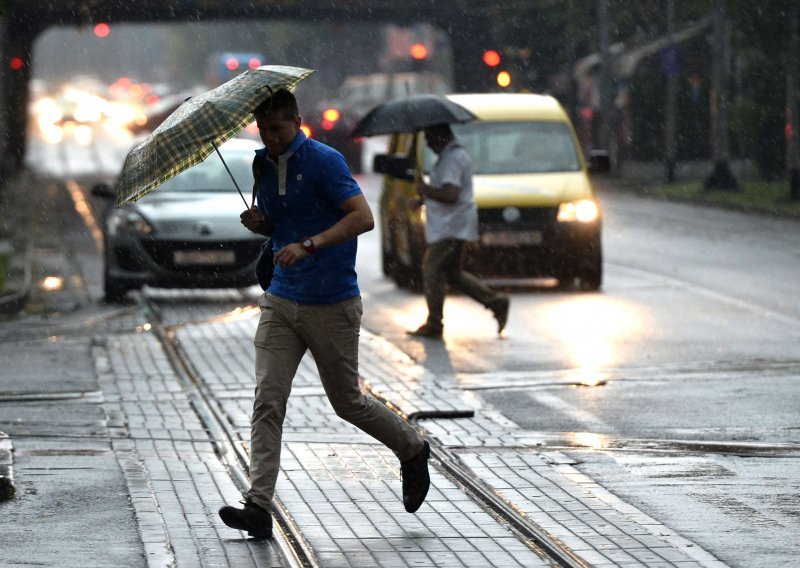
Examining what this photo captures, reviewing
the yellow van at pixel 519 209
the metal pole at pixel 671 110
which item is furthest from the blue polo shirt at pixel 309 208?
the metal pole at pixel 671 110

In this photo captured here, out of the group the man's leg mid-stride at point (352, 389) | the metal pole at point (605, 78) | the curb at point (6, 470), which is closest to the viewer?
the man's leg mid-stride at point (352, 389)

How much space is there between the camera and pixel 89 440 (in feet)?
30.8

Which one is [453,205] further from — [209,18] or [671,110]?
[209,18]

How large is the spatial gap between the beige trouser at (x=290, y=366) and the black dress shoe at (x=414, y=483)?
199 millimetres

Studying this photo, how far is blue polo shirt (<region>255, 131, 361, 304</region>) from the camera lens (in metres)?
7.11

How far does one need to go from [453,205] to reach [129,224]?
4.47 meters

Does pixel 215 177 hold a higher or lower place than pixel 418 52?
lower

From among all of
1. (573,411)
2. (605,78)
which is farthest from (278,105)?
(605,78)

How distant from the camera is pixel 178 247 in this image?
16.9 metres

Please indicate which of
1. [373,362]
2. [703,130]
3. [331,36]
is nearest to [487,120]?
[373,362]

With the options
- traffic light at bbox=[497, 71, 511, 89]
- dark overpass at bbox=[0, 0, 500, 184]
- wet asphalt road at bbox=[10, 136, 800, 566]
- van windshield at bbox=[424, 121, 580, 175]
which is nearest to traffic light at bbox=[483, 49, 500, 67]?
traffic light at bbox=[497, 71, 511, 89]

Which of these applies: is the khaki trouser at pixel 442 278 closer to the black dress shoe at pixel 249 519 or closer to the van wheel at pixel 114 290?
the van wheel at pixel 114 290

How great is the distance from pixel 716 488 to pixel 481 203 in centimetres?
994

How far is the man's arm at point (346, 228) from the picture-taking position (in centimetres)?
693
